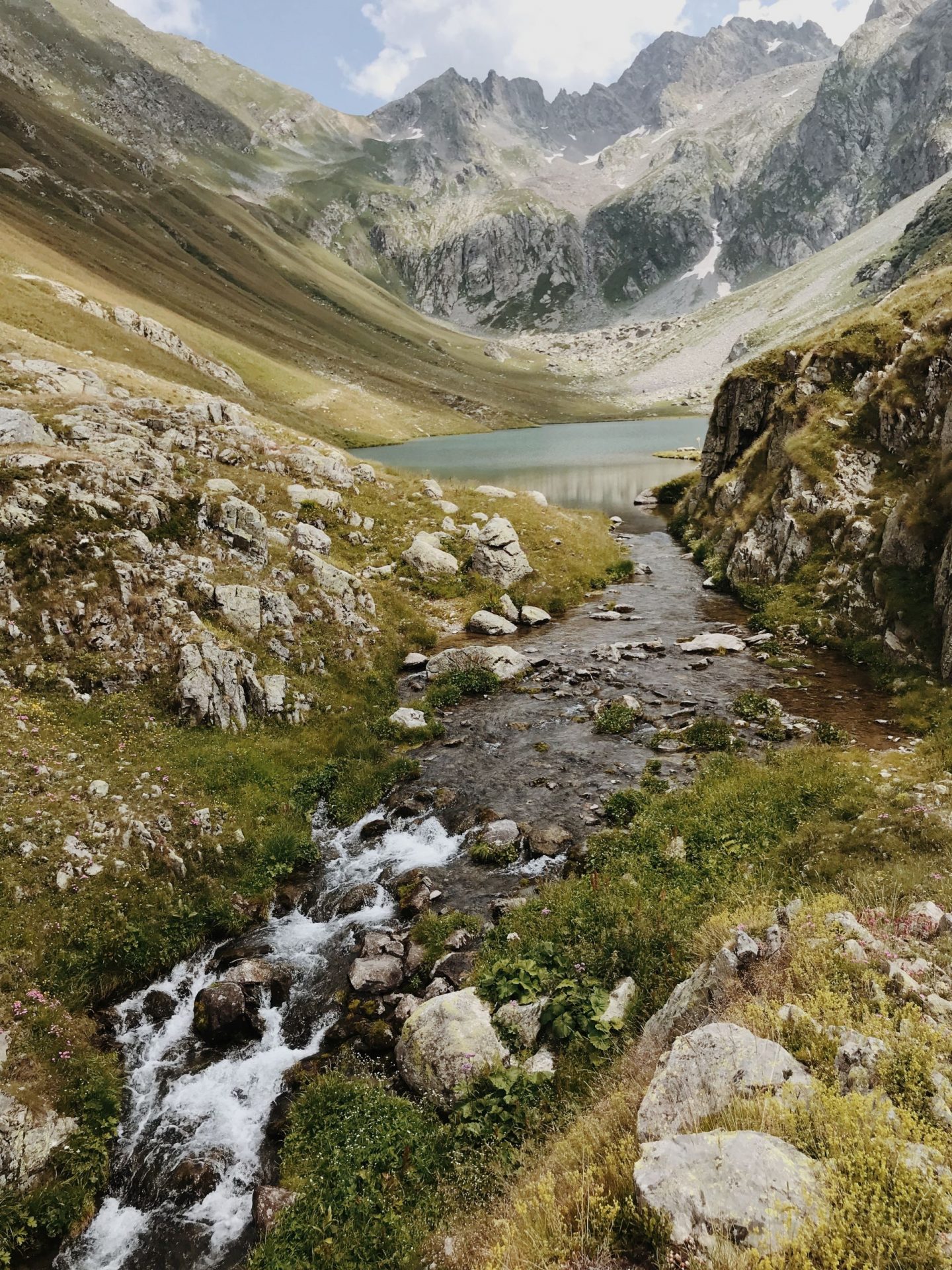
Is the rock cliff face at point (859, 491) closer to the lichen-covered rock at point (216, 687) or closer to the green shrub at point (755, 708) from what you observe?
the green shrub at point (755, 708)

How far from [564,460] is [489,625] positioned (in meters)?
82.0

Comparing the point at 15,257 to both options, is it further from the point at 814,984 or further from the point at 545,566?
the point at 814,984

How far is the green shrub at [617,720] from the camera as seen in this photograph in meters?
21.7

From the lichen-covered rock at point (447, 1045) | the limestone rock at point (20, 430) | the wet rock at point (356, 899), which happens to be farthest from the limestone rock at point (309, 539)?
the lichen-covered rock at point (447, 1045)

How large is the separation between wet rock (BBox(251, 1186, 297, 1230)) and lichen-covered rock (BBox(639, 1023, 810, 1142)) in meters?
5.72

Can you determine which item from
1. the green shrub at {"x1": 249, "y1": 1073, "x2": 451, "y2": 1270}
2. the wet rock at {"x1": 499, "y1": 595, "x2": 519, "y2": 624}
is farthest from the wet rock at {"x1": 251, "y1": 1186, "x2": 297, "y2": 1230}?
the wet rock at {"x1": 499, "y1": 595, "x2": 519, "y2": 624}

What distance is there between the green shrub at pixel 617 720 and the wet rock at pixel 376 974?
1124cm

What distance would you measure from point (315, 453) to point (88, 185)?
22371 cm

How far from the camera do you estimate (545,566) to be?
1576 inches

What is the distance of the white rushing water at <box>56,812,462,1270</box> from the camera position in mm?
8930

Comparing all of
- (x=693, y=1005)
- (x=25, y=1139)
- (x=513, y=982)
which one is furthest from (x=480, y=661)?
(x=25, y=1139)

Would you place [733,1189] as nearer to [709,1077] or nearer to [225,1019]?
[709,1077]

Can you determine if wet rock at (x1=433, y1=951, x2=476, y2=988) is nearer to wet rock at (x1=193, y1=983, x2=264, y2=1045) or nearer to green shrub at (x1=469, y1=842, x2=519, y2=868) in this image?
green shrub at (x1=469, y1=842, x2=519, y2=868)

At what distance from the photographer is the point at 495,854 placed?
1596 cm
